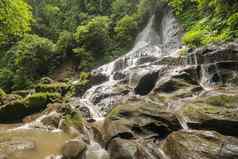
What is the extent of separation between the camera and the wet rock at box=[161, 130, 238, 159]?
18.4 ft

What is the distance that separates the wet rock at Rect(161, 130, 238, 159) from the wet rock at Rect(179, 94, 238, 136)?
86 cm

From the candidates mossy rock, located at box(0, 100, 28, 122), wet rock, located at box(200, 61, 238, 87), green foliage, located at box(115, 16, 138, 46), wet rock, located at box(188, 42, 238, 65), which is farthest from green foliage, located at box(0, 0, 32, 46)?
green foliage, located at box(115, 16, 138, 46)

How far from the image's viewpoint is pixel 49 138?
10.6 m

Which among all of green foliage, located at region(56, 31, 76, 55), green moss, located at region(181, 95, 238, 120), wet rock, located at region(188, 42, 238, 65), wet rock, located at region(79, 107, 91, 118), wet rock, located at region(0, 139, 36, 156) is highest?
green foliage, located at region(56, 31, 76, 55)

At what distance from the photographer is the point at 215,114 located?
7637mm

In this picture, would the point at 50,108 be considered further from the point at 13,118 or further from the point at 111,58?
the point at 111,58

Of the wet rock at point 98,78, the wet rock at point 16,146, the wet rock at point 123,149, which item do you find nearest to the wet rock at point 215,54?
the wet rock at point 98,78

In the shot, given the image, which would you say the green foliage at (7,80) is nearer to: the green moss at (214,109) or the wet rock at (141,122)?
the wet rock at (141,122)

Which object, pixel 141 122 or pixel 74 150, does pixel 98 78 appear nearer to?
pixel 141 122

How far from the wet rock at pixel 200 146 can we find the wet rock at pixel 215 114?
860 mm

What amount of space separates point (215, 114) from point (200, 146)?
6.51 ft

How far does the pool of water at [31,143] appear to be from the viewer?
8664mm

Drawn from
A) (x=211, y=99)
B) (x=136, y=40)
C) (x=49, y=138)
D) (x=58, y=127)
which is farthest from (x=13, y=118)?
(x=136, y=40)

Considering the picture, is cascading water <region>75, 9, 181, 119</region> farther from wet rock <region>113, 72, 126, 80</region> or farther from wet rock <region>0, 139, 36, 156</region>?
wet rock <region>0, 139, 36, 156</region>
